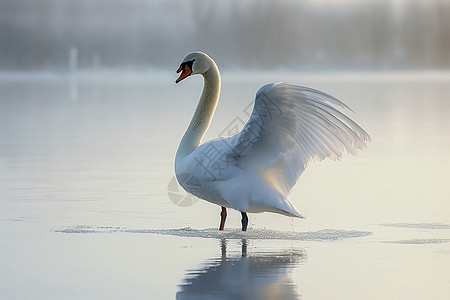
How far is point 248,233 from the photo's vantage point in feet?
24.2

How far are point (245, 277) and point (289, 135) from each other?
1.66 metres

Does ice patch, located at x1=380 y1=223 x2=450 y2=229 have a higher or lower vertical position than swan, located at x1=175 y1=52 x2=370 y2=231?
lower

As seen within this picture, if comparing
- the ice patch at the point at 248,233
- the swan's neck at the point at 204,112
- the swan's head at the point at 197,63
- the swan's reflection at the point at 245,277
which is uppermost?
the swan's head at the point at 197,63

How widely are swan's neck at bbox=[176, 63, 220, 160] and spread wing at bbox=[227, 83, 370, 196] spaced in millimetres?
563

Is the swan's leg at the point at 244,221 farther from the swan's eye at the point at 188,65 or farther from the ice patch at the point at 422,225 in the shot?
the swan's eye at the point at 188,65

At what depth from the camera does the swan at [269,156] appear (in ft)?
23.2

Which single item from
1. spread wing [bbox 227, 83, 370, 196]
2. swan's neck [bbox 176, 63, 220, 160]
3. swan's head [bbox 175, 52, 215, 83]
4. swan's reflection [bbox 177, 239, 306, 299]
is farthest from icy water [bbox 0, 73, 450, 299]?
swan's head [bbox 175, 52, 215, 83]

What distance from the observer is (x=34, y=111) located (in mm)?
22766

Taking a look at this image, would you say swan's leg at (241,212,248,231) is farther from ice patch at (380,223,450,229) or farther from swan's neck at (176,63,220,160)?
ice patch at (380,223,450,229)

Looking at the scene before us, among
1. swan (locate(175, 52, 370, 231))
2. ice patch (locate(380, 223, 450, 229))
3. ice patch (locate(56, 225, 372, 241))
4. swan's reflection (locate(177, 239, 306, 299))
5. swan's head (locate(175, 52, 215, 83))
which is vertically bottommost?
swan's reflection (locate(177, 239, 306, 299))

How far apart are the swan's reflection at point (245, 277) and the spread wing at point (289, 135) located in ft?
2.82

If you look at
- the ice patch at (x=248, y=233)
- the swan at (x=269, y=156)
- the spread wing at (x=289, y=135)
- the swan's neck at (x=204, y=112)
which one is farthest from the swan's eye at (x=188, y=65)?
the ice patch at (x=248, y=233)

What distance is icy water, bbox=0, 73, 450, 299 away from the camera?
5.62 meters

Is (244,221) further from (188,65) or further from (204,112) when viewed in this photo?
(188,65)
